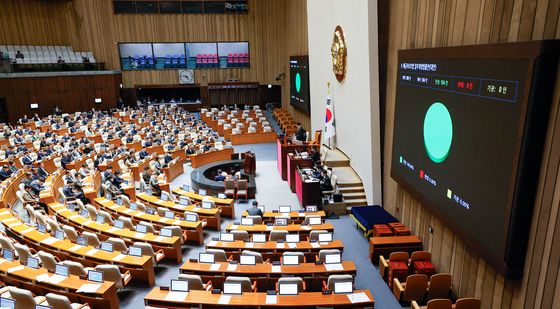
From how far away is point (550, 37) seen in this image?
203 inches

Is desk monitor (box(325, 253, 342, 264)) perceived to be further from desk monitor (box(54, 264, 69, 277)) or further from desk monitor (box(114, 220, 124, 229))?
desk monitor (box(114, 220, 124, 229))

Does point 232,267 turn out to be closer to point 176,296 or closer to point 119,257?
point 176,296

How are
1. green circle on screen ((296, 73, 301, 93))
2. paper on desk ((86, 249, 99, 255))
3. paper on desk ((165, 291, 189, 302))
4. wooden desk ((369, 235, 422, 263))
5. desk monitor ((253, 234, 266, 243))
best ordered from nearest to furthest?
paper on desk ((165, 291, 189, 302)) → paper on desk ((86, 249, 99, 255)) → wooden desk ((369, 235, 422, 263)) → desk monitor ((253, 234, 266, 243)) → green circle on screen ((296, 73, 301, 93))

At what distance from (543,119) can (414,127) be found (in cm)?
384

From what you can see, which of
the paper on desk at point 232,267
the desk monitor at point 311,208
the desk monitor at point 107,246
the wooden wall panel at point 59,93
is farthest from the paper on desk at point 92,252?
the wooden wall panel at point 59,93

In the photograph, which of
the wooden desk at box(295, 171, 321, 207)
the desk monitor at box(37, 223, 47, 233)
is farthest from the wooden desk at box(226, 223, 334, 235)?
the desk monitor at box(37, 223, 47, 233)

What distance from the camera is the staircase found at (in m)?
12.7

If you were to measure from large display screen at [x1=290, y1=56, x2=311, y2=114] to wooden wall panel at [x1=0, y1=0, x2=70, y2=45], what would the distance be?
18.5m

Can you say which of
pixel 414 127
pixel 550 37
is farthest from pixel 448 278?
pixel 550 37

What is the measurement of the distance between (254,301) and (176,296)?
4.54 feet

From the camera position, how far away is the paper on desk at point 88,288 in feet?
22.7

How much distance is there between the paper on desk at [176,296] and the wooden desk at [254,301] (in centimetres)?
4

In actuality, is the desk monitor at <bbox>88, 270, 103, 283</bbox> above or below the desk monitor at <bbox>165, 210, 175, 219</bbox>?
above

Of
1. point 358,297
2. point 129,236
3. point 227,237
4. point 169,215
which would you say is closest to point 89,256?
point 129,236
